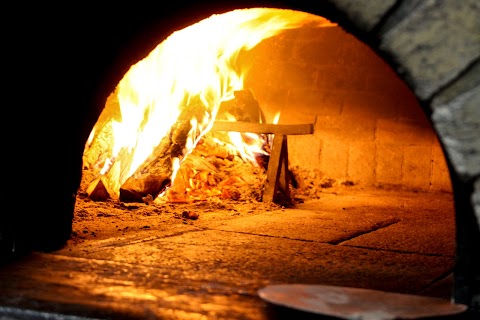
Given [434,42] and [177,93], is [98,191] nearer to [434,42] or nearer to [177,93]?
[177,93]

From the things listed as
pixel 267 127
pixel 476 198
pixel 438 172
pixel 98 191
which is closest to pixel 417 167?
pixel 438 172

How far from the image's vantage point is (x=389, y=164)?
256 inches

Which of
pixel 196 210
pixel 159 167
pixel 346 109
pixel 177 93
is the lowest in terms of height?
pixel 196 210

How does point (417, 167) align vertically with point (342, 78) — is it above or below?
below

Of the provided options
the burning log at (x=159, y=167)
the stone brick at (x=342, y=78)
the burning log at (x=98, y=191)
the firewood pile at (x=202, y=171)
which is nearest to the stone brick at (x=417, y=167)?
the stone brick at (x=342, y=78)

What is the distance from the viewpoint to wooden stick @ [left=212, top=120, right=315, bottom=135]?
15.7 ft

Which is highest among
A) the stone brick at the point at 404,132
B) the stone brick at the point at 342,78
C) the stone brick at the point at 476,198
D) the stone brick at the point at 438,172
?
the stone brick at the point at 342,78

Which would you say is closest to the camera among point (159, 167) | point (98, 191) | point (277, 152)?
point (98, 191)

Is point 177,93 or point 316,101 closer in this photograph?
point 177,93

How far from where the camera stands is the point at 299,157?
6734mm

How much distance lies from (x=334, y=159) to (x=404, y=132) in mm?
755

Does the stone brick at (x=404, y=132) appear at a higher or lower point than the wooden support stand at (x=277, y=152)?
higher

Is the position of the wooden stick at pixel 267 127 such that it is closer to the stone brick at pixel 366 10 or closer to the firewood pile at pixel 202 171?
the firewood pile at pixel 202 171

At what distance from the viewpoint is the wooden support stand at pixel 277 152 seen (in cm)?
465
